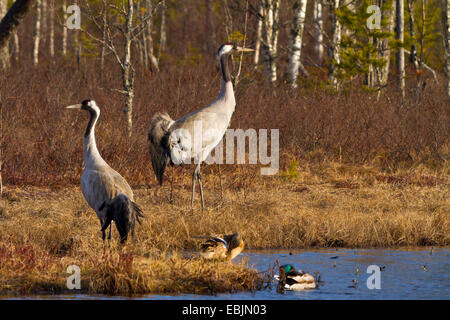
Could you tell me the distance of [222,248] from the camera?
763 cm

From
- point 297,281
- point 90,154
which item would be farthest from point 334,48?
point 297,281

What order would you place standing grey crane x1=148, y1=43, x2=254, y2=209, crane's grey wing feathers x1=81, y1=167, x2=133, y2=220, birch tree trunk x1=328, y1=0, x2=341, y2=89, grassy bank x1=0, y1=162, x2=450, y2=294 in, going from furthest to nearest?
birch tree trunk x1=328, y1=0, x2=341, y2=89
standing grey crane x1=148, y1=43, x2=254, y2=209
crane's grey wing feathers x1=81, y1=167, x2=133, y2=220
grassy bank x1=0, y1=162, x2=450, y2=294

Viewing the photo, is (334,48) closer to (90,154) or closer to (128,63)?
(128,63)

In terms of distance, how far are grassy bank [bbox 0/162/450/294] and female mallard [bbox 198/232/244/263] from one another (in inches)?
13.7

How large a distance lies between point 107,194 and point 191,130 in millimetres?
2652

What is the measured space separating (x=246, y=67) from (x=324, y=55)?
1660 cm

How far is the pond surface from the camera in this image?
6703mm

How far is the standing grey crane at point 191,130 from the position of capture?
10.4m

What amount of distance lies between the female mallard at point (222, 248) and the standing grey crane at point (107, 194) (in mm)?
715

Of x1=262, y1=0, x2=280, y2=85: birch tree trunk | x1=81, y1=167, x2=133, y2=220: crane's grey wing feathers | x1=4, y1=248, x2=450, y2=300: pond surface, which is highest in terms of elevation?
x1=262, y1=0, x2=280, y2=85: birch tree trunk

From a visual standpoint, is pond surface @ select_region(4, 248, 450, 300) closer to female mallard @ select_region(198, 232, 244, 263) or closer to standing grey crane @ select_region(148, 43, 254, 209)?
female mallard @ select_region(198, 232, 244, 263)

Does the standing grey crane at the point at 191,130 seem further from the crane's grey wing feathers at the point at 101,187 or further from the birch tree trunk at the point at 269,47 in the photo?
the birch tree trunk at the point at 269,47

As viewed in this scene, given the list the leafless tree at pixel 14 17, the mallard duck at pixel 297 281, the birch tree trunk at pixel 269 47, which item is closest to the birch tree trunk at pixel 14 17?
the leafless tree at pixel 14 17

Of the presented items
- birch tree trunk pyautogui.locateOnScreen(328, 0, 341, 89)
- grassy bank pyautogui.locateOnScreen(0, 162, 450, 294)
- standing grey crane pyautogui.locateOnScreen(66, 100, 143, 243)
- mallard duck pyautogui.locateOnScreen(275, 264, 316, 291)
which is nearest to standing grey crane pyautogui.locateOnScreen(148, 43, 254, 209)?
grassy bank pyautogui.locateOnScreen(0, 162, 450, 294)
